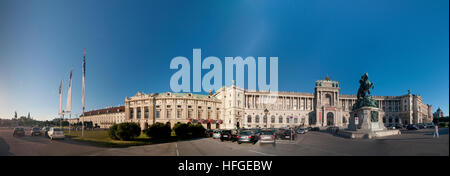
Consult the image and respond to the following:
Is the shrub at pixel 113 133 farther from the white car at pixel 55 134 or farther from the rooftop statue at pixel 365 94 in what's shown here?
the rooftop statue at pixel 365 94

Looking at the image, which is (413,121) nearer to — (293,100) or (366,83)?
(293,100)

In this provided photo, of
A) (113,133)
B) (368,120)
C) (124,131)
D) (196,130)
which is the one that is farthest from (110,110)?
(368,120)

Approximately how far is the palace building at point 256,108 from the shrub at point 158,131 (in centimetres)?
4445

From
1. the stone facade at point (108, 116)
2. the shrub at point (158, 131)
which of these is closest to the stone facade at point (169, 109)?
the stone facade at point (108, 116)

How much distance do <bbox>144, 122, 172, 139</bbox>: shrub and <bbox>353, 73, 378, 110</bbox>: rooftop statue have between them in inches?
1173

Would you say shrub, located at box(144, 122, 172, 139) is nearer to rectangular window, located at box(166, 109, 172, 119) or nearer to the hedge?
the hedge

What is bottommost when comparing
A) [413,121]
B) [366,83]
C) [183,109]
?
[413,121]

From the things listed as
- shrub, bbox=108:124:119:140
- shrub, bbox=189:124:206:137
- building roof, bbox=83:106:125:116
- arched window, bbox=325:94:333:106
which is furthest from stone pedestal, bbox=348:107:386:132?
building roof, bbox=83:106:125:116

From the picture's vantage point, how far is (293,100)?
362ft

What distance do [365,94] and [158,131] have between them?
32235 millimetres

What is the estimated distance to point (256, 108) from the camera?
4109 inches
